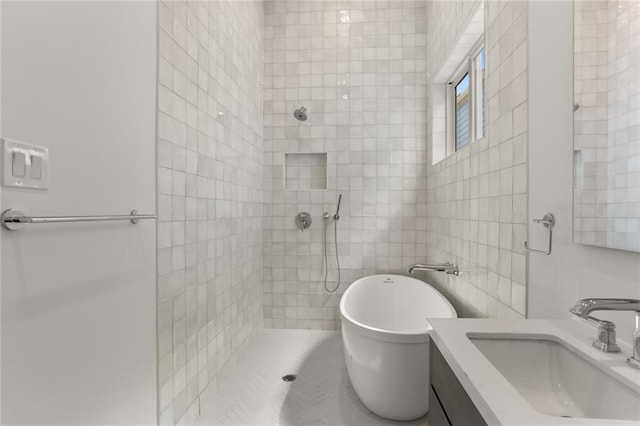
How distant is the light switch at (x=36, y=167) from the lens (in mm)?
879

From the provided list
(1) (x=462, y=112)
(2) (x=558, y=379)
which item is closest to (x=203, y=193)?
(2) (x=558, y=379)

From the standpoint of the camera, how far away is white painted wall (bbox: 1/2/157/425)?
2.77 ft

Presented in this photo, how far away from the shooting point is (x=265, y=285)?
131 inches

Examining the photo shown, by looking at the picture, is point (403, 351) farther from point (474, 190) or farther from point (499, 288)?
point (474, 190)

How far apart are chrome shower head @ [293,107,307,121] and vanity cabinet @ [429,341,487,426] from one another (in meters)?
2.66

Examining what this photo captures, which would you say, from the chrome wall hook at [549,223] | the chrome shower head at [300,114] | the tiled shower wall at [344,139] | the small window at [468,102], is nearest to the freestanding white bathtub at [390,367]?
the chrome wall hook at [549,223]

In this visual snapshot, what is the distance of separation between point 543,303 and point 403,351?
693 millimetres

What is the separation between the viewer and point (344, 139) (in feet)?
10.7

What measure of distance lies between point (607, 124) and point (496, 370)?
80 centimetres

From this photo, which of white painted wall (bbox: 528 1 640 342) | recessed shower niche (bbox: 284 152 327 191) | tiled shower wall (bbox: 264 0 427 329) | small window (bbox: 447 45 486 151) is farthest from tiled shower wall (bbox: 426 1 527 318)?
recessed shower niche (bbox: 284 152 327 191)

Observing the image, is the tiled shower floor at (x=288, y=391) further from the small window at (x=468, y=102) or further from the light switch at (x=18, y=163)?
the small window at (x=468, y=102)

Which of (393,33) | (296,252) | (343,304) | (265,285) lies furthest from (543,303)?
(393,33)

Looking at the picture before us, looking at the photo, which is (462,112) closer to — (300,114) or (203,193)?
(300,114)

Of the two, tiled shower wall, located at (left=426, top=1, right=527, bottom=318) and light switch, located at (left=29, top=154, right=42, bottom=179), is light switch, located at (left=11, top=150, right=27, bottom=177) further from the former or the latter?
tiled shower wall, located at (left=426, top=1, right=527, bottom=318)
